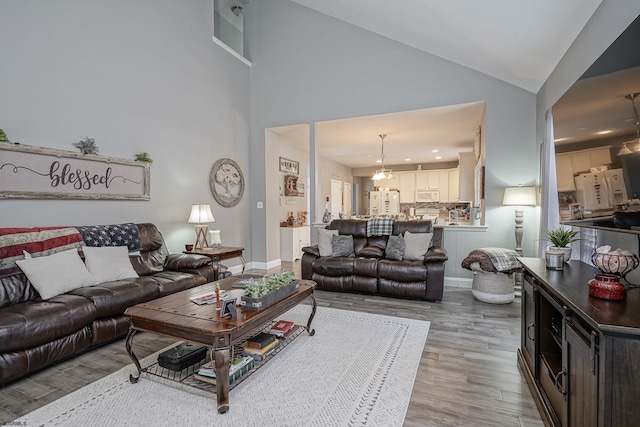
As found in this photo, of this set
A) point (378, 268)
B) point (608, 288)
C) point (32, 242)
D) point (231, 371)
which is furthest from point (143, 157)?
point (608, 288)

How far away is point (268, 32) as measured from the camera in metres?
5.85

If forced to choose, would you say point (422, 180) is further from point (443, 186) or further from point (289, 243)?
point (289, 243)

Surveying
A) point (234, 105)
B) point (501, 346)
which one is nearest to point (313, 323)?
point (501, 346)

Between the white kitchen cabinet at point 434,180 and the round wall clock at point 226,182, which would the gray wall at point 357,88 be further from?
the white kitchen cabinet at point 434,180

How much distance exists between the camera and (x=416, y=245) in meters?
4.15

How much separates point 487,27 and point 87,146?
14.5 ft

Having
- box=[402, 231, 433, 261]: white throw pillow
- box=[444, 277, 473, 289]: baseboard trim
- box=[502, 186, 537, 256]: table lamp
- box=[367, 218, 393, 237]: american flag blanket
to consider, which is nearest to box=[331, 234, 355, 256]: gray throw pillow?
box=[367, 218, 393, 237]: american flag blanket

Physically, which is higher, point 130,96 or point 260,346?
point 130,96

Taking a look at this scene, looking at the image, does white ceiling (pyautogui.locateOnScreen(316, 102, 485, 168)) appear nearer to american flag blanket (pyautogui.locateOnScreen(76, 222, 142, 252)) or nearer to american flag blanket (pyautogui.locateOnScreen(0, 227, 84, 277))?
american flag blanket (pyautogui.locateOnScreen(76, 222, 142, 252))

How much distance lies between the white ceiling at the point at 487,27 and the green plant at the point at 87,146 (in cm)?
370

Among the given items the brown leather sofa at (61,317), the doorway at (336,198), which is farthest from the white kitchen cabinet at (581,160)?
the doorway at (336,198)

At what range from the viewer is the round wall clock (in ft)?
17.1

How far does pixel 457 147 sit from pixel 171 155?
6661 millimetres

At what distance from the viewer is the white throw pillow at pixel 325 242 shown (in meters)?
4.53
